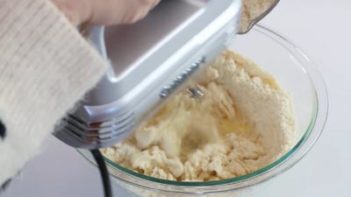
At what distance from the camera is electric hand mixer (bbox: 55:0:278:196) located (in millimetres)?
396

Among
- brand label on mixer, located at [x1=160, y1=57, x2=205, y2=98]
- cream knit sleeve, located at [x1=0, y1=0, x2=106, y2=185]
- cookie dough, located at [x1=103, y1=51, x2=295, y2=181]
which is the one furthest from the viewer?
cookie dough, located at [x1=103, y1=51, x2=295, y2=181]

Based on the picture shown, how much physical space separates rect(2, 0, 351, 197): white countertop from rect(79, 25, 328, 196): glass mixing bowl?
0.15 ft

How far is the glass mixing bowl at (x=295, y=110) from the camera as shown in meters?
0.53

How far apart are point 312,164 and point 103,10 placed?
0.35 meters

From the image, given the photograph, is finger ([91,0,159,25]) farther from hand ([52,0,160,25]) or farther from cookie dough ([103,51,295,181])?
cookie dough ([103,51,295,181])

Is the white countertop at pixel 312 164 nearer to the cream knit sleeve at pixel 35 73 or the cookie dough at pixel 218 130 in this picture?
the cookie dough at pixel 218 130

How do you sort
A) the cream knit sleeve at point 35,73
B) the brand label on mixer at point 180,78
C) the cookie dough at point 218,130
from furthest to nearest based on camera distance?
the cookie dough at point 218,130, the brand label on mixer at point 180,78, the cream knit sleeve at point 35,73

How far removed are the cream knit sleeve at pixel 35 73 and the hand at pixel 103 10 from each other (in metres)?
0.01

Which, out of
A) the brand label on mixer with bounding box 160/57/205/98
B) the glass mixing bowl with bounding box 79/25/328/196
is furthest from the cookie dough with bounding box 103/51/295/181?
the brand label on mixer with bounding box 160/57/205/98

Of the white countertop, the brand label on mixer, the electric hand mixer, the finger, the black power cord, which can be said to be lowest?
the white countertop

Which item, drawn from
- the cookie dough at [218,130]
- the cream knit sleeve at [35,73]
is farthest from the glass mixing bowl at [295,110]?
the cream knit sleeve at [35,73]

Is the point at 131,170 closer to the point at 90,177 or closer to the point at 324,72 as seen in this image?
the point at 90,177

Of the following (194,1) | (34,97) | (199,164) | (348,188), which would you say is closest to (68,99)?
(34,97)

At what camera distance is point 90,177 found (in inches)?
25.1
